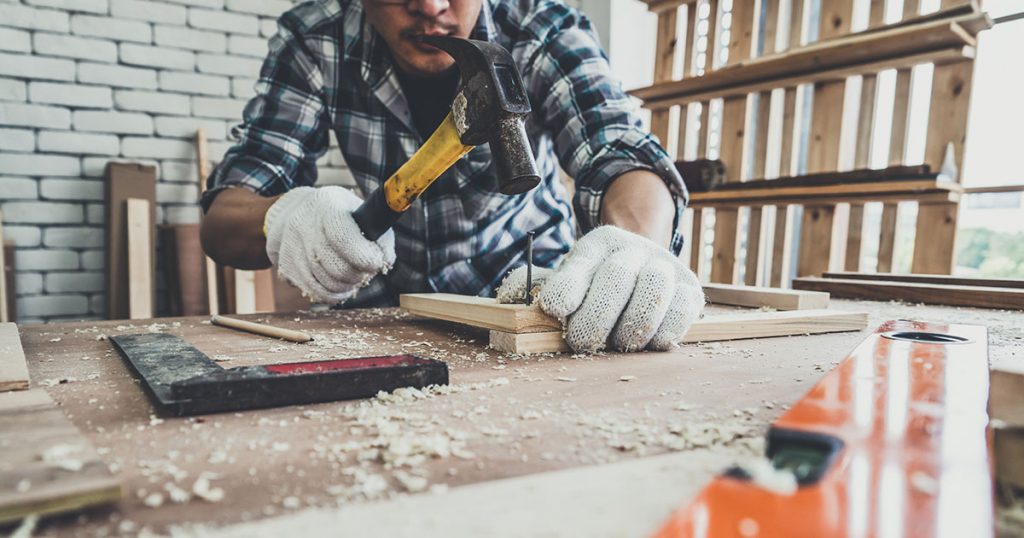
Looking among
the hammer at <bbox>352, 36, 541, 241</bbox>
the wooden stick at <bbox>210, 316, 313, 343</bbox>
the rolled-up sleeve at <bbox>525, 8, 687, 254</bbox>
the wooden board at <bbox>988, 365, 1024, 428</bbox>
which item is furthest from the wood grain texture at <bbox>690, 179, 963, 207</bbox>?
the wooden stick at <bbox>210, 316, 313, 343</bbox>

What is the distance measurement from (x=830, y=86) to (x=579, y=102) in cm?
219

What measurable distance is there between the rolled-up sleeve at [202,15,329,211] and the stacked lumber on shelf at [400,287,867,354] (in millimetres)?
686

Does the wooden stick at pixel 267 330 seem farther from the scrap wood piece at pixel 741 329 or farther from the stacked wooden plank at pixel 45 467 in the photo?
the stacked wooden plank at pixel 45 467

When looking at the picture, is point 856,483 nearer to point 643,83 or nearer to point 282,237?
point 282,237

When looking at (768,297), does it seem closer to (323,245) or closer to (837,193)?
(323,245)

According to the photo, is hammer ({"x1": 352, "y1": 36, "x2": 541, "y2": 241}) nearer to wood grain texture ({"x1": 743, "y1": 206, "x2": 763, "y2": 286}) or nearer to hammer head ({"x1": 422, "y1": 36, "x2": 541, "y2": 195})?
hammer head ({"x1": 422, "y1": 36, "x2": 541, "y2": 195})

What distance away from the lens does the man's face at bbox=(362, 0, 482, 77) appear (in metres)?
1.43

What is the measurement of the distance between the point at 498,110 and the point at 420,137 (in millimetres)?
868

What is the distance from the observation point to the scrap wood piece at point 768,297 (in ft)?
5.11

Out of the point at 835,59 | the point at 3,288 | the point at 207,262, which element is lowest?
the point at 3,288

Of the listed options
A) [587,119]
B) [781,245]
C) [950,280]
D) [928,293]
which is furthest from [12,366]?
[781,245]

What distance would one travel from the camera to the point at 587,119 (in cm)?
173

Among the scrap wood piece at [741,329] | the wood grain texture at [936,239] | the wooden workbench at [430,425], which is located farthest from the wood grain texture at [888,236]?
the wooden workbench at [430,425]

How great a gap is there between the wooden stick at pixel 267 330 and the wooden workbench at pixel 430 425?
0.04 m
